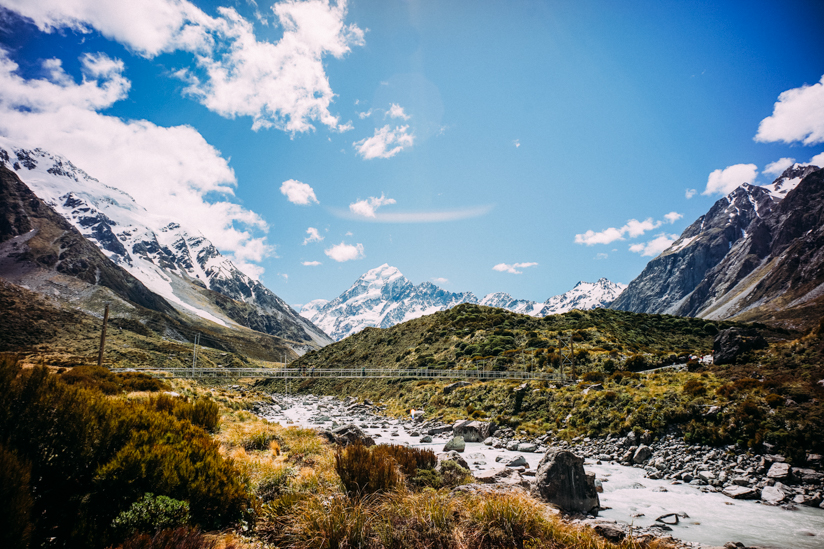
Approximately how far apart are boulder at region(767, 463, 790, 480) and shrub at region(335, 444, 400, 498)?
40.1 feet

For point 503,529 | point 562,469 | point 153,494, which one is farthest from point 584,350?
point 153,494

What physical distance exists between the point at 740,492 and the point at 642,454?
4168 millimetres

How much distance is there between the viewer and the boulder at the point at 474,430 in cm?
2038

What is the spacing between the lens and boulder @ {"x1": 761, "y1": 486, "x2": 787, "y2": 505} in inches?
393

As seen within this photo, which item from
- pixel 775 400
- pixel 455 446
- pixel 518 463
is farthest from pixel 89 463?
pixel 775 400

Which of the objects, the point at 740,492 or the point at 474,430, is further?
the point at 474,430

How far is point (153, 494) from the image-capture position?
14.8 feet

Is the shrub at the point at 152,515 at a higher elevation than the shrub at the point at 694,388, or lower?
lower

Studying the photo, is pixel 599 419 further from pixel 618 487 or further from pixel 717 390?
pixel 618 487

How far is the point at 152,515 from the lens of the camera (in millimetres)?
4215

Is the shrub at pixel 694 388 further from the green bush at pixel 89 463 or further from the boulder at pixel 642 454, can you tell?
the green bush at pixel 89 463

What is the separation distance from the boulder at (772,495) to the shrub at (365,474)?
10.9m

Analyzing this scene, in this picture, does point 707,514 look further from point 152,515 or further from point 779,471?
point 152,515

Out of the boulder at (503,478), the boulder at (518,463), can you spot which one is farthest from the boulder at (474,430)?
the boulder at (503,478)
